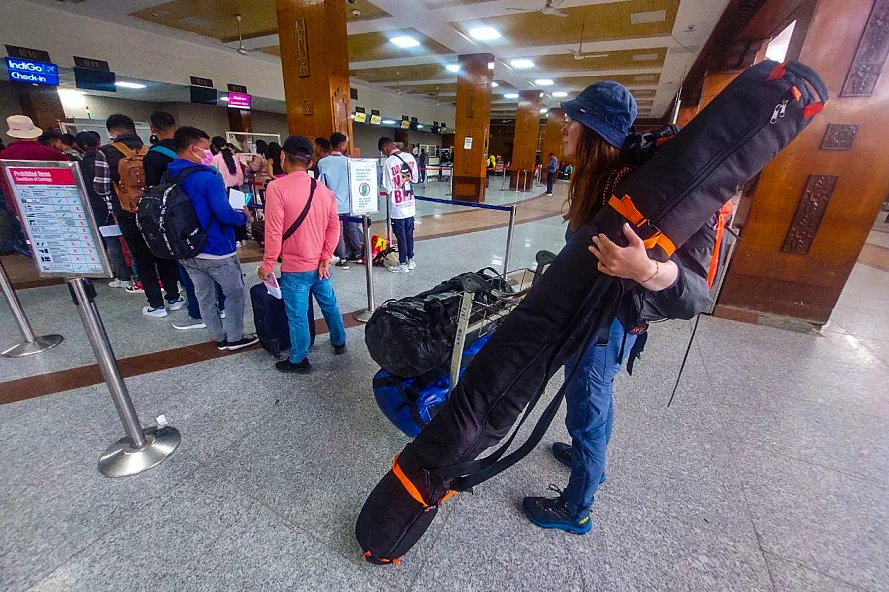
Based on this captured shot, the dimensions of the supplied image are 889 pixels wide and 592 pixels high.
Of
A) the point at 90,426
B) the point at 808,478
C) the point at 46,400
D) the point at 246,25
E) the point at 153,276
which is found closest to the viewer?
the point at 808,478

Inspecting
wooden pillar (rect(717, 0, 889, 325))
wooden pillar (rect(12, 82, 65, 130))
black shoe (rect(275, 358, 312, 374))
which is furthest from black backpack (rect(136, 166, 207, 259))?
wooden pillar (rect(12, 82, 65, 130))

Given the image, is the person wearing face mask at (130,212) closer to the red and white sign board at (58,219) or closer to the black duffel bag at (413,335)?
the red and white sign board at (58,219)

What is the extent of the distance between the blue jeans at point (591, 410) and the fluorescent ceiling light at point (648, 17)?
894cm

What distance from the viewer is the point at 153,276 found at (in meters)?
3.46

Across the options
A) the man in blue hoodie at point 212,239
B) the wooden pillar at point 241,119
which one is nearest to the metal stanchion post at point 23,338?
the man in blue hoodie at point 212,239

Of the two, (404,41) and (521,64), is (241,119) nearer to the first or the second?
(404,41)

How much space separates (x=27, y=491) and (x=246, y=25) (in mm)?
10617

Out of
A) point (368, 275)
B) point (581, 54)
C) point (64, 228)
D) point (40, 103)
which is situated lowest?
point (368, 275)

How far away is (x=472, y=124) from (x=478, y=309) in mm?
10651

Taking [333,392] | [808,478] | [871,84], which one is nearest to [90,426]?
[333,392]

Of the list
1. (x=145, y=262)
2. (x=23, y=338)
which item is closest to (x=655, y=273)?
(x=145, y=262)

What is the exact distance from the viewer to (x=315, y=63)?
5.50 metres

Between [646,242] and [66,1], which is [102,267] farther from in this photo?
[66,1]

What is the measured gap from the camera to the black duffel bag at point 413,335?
1875mm
